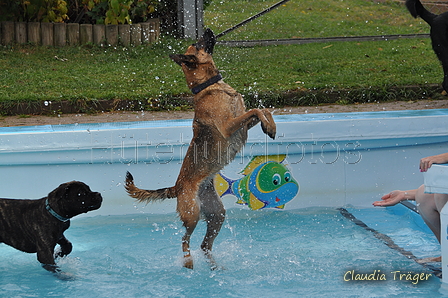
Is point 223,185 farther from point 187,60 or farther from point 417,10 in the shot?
point 417,10

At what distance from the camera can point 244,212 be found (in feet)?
17.7

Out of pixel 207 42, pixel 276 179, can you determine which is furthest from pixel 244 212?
pixel 207 42

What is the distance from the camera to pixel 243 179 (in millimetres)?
5371

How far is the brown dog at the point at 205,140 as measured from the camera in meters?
4.11

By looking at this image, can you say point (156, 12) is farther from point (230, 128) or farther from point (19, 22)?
point (230, 128)

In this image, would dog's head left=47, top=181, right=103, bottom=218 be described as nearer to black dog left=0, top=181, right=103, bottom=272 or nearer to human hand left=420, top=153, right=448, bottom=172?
black dog left=0, top=181, right=103, bottom=272

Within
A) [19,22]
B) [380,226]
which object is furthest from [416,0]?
[19,22]

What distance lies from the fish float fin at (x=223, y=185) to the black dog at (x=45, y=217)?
5.17ft

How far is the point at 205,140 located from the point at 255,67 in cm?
548

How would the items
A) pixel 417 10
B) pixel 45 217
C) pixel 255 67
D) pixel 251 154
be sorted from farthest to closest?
pixel 255 67 → pixel 417 10 → pixel 251 154 → pixel 45 217

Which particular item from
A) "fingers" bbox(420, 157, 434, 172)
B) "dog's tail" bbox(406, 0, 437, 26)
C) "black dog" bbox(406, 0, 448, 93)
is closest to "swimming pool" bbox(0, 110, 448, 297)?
"fingers" bbox(420, 157, 434, 172)

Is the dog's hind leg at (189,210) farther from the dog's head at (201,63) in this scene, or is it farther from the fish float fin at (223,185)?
the fish float fin at (223,185)

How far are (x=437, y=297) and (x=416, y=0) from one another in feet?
15.2

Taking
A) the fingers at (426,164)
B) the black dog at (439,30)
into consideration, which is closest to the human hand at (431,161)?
the fingers at (426,164)
